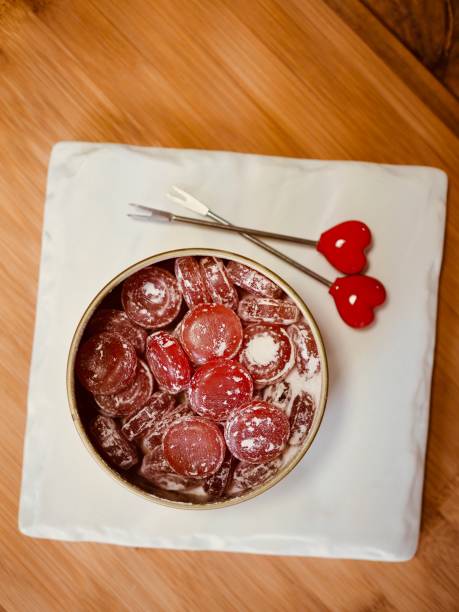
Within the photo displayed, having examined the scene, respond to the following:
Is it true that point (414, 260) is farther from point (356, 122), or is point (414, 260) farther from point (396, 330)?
point (356, 122)

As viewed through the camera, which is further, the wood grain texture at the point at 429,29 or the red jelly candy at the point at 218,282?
the wood grain texture at the point at 429,29

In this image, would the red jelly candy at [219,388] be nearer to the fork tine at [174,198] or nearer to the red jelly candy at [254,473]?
the red jelly candy at [254,473]

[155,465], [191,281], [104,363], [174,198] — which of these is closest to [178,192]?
[174,198]

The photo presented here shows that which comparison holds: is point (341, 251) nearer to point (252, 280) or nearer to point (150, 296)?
point (252, 280)

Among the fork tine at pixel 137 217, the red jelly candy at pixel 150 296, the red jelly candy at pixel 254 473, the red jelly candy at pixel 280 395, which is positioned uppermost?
the fork tine at pixel 137 217

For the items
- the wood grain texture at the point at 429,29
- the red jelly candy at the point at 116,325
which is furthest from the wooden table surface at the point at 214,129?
the red jelly candy at the point at 116,325

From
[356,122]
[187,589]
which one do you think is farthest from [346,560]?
[356,122]
